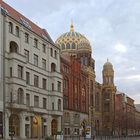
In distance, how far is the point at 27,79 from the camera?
98250mm

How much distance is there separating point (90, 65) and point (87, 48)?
6.38 m

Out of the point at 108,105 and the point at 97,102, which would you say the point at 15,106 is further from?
the point at 108,105

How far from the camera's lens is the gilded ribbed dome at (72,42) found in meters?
167

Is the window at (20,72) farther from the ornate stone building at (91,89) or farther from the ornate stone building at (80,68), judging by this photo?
the ornate stone building at (91,89)

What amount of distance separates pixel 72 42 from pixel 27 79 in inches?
2929

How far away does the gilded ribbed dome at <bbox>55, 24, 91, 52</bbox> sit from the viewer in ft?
547

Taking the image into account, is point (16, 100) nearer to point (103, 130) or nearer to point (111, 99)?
point (103, 130)

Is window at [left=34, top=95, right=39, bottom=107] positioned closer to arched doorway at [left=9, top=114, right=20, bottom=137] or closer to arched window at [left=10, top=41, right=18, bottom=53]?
arched doorway at [left=9, top=114, right=20, bottom=137]

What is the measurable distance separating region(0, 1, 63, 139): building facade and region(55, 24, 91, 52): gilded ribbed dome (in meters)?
47.5

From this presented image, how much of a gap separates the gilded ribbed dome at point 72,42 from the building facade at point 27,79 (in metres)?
47.5

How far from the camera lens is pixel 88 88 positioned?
156 m

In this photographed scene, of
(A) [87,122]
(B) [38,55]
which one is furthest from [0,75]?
(A) [87,122]

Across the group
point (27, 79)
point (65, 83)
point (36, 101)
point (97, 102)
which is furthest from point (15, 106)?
point (97, 102)

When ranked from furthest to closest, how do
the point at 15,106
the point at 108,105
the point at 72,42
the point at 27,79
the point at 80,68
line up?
the point at 108,105, the point at 72,42, the point at 80,68, the point at 27,79, the point at 15,106
